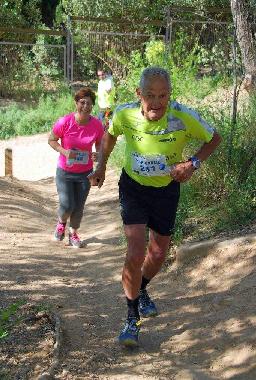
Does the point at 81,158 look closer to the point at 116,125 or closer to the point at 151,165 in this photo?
the point at 116,125

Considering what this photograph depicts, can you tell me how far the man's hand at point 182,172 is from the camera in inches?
148

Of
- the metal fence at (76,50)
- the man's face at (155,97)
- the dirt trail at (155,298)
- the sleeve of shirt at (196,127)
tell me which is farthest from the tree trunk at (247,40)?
the metal fence at (76,50)

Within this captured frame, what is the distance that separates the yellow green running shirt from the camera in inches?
151

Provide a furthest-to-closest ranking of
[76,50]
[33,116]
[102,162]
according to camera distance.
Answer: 1. [76,50]
2. [33,116]
3. [102,162]

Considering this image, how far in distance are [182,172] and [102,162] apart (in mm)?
640

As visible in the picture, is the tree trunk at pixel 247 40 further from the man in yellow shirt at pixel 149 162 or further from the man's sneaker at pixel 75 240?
the man in yellow shirt at pixel 149 162

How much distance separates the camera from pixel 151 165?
3.86 metres

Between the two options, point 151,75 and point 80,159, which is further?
point 80,159

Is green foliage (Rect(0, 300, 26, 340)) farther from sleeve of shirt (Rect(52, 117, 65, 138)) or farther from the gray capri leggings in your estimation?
sleeve of shirt (Rect(52, 117, 65, 138))

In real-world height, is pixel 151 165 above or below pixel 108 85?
above

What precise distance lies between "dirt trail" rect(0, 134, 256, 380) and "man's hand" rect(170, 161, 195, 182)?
3.64 feet

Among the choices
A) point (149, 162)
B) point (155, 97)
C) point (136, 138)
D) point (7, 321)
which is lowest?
point (7, 321)

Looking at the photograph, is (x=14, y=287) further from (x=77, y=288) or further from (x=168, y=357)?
(x=168, y=357)

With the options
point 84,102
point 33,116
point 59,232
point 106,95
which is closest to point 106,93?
point 106,95
